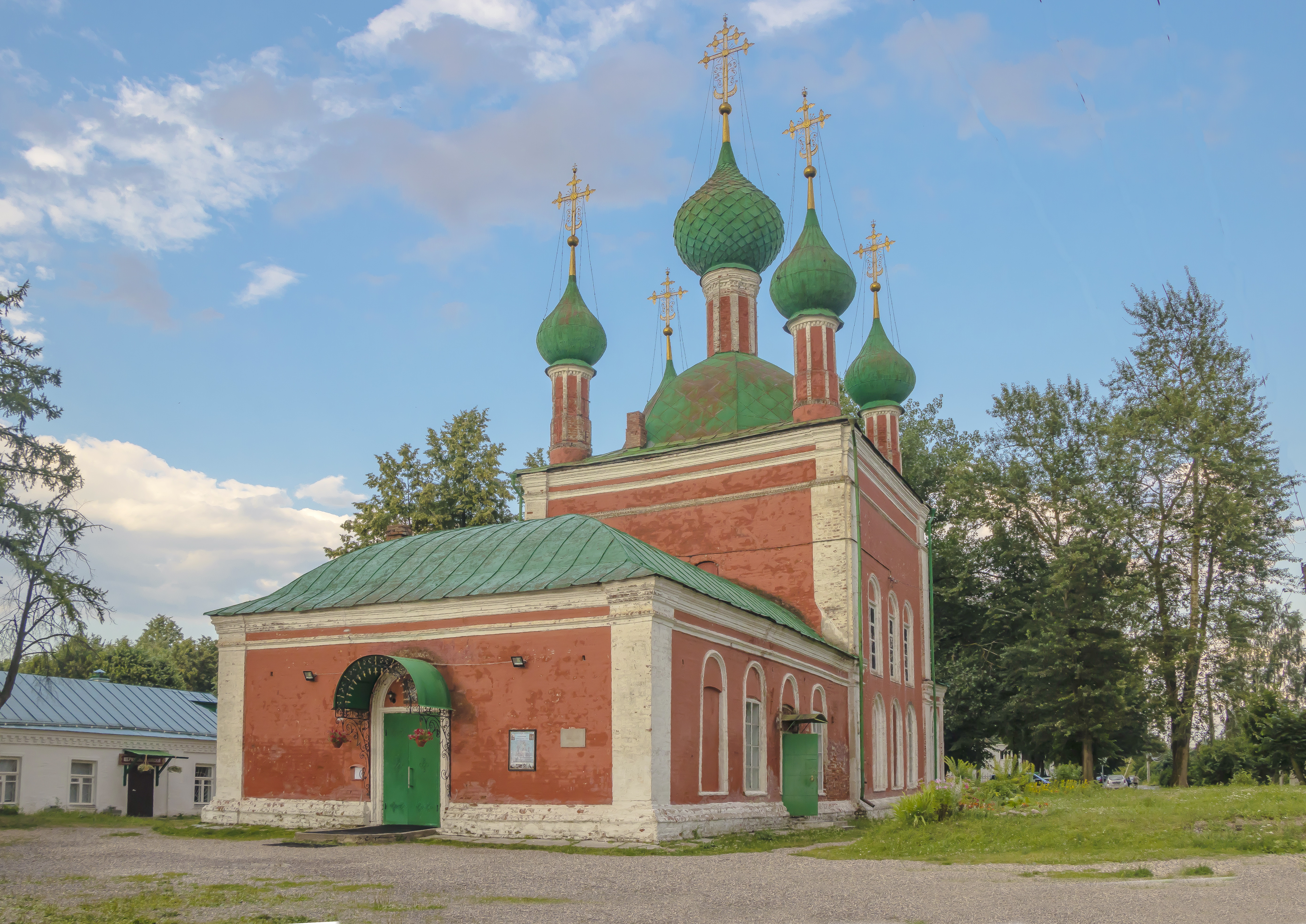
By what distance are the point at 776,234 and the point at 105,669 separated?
93.1ft

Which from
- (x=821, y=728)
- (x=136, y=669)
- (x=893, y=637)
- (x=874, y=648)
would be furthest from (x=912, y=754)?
(x=136, y=669)

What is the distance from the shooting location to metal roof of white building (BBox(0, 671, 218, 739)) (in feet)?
78.8

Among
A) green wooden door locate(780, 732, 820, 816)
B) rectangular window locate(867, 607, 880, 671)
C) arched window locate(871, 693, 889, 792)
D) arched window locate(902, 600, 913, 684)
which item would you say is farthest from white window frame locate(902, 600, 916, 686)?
green wooden door locate(780, 732, 820, 816)

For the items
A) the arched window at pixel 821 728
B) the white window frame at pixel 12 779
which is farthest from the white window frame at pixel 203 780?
the arched window at pixel 821 728

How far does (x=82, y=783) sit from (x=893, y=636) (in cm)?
1801

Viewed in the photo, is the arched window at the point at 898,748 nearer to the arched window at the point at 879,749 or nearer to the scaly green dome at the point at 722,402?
the arched window at the point at 879,749

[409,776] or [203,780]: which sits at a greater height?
[409,776]

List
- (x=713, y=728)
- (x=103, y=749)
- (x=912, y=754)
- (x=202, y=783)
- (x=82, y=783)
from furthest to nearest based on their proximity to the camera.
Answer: (x=202, y=783) → (x=103, y=749) → (x=82, y=783) → (x=912, y=754) → (x=713, y=728)

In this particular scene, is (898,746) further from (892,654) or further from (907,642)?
(907,642)

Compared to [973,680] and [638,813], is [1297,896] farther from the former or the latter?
[973,680]

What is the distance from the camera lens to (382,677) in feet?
50.2

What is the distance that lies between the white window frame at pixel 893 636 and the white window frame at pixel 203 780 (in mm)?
17024

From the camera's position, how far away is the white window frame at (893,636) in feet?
72.1

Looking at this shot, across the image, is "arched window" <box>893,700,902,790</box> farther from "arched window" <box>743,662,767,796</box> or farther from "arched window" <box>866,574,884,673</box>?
"arched window" <box>743,662,767,796</box>
